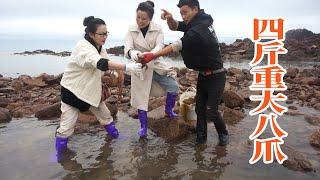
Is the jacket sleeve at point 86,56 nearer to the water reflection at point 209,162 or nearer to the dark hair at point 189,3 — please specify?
the dark hair at point 189,3

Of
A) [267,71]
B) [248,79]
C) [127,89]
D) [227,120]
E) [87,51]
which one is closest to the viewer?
[87,51]

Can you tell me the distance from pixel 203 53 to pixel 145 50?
1.05 meters

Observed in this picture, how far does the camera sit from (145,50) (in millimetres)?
6113

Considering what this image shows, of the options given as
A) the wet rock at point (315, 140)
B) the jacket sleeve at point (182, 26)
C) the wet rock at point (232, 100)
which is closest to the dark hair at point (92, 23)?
the jacket sleeve at point (182, 26)

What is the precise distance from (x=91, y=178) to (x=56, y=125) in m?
2.81

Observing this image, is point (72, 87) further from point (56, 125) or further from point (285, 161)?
point (285, 161)

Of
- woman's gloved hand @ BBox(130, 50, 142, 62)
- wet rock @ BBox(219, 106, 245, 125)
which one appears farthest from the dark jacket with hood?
wet rock @ BBox(219, 106, 245, 125)

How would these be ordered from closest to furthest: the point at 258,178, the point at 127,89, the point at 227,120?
the point at 258,178 → the point at 227,120 → the point at 127,89

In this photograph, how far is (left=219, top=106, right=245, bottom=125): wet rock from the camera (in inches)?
295

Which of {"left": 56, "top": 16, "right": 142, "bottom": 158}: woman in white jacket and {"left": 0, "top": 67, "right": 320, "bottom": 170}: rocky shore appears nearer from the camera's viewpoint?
{"left": 56, "top": 16, "right": 142, "bottom": 158}: woman in white jacket

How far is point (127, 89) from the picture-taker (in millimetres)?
11422

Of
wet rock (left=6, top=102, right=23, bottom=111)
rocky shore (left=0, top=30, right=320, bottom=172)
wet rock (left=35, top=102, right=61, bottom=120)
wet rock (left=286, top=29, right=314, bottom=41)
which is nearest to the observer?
rocky shore (left=0, top=30, right=320, bottom=172)

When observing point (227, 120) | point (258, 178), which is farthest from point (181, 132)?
point (258, 178)

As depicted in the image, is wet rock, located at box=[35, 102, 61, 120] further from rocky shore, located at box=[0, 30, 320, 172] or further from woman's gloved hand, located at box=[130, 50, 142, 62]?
woman's gloved hand, located at box=[130, 50, 142, 62]
